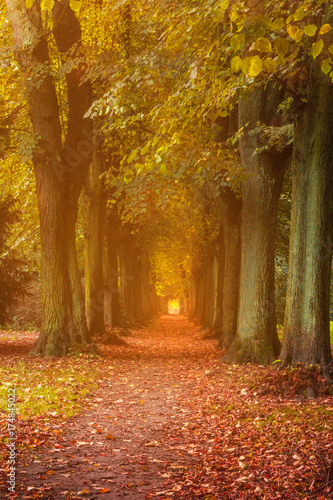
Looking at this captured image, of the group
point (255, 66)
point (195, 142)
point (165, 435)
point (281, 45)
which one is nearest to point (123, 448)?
point (165, 435)

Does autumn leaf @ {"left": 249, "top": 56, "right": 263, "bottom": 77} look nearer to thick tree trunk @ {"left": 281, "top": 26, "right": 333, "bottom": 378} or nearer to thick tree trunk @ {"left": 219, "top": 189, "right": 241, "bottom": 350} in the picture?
thick tree trunk @ {"left": 281, "top": 26, "right": 333, "bottom": 378}

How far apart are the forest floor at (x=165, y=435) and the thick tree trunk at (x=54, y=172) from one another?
6.16 ft

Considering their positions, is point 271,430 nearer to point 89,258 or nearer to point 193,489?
point 193,489

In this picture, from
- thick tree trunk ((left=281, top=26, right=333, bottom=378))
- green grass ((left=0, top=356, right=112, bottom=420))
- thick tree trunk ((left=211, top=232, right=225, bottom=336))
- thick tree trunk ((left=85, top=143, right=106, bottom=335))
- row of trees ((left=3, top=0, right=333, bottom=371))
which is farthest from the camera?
thick tree trunk ((left=211, top=232, right=225, bottom=336))

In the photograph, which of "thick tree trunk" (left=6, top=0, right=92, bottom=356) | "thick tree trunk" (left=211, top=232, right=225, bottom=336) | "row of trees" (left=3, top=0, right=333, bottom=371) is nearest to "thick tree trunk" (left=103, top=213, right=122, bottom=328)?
"row of trees" (left=3, top=0, right=333, bottom=371)

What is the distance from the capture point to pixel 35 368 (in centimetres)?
1258

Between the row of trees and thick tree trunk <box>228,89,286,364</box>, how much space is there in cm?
3

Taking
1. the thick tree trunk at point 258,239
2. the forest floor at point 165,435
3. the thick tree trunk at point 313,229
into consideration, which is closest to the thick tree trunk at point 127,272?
the thick tree trunk at point 258,239

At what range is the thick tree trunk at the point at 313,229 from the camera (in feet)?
31.9

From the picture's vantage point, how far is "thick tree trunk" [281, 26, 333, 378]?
9.72 metres

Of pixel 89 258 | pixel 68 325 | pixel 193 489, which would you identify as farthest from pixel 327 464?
pixel 89 258

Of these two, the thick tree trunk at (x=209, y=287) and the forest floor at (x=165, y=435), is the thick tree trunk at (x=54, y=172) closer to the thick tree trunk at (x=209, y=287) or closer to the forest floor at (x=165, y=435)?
the forest floor at (x=165, y=435)

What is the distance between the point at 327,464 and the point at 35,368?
880 centimetres

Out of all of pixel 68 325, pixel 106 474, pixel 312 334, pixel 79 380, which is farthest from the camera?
pixel 68 325
